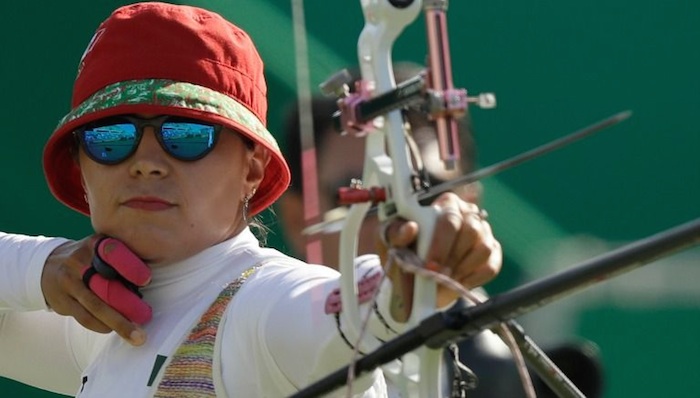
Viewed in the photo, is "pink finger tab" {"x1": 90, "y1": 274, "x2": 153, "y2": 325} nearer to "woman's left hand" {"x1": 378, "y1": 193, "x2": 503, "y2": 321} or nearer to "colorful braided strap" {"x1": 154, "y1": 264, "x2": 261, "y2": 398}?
"colorful braided strap" {"x1": 154, "y1": 264, "x2": 261, "y2": 398}

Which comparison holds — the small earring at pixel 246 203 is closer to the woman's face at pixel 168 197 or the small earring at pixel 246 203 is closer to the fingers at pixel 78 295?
the woman's face at pixel 168 197

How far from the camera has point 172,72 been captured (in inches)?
84.0

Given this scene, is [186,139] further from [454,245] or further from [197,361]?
[454,245]

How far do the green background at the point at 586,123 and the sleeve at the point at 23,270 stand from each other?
3.57 feet

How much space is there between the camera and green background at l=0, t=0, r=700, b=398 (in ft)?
10.4

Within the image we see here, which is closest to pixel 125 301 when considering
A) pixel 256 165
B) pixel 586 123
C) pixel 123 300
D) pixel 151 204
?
pixel 123 300

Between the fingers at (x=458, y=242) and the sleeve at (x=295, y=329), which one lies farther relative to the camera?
the sleeve at (x=295, y=329)

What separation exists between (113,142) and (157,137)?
58 mm

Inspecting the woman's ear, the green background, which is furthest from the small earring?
the green background

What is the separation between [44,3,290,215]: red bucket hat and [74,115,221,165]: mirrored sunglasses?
2cm

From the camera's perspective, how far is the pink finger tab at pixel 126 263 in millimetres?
2127

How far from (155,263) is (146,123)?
0.62 feet

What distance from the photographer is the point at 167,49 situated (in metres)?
2.15

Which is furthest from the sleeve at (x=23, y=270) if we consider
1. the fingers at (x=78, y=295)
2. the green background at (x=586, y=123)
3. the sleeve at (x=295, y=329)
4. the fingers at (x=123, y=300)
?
the green background at (x=586, y=123)
